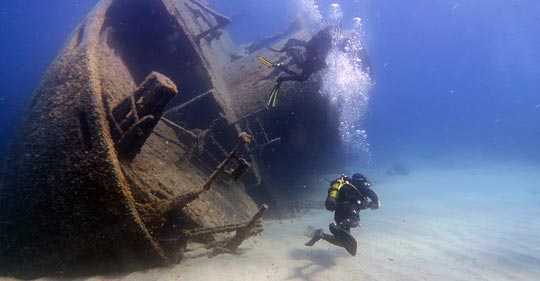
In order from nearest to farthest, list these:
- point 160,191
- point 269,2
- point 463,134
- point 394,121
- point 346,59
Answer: point 160,191 → point 346,59 → point 269,2 → point 463,134 → point 394,121

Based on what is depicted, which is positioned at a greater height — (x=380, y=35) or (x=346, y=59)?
(x=380, y=35)

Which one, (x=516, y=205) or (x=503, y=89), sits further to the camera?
(x=503, y=89)

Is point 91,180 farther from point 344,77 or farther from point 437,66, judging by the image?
point 437,66

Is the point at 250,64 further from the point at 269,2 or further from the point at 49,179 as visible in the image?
the point at 269,2

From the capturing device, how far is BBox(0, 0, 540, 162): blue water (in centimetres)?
4444

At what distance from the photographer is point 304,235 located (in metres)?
6.07

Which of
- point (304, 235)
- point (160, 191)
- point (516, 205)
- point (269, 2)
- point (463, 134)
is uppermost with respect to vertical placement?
point (269, 2)

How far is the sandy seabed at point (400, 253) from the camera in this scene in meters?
3.70

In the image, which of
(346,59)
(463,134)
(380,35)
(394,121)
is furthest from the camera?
(380,35)

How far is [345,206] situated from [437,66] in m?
109

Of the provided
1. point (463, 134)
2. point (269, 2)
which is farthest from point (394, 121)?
point (269, 2)

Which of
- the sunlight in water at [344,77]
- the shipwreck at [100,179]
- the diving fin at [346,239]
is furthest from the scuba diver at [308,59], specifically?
the diving fin at [346,239]

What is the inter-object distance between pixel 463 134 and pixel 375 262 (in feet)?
214

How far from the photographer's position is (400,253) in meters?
5.51
